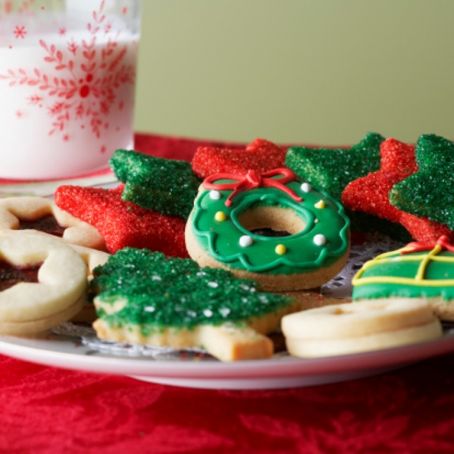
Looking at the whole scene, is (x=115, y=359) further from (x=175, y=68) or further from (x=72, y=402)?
(x=175, y=68)

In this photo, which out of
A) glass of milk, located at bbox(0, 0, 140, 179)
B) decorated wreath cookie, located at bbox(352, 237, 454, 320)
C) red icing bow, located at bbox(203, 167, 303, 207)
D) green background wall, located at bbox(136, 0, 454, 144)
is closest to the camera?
decorated wreath cookie, located at bbox(352, 237, 454, 320)

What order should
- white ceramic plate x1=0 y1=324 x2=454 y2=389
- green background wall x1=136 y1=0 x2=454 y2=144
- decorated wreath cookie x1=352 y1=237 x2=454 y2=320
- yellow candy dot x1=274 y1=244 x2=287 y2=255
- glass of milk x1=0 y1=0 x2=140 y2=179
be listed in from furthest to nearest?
green background wall x1=136 y1=0 x2=454 y2=144 → glass of milk x1=0 y1=0 x2=140 y2=179 → yellow candy dot x1=274 y1=244 x2=287 y2=255 → decorated wreath cookie x1=352 y1=237 x2=454 y2=320 → white ceramic plate x1=0 y1=324 x2=454 y2=389

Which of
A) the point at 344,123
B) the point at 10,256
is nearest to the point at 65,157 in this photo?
the point at 10,256

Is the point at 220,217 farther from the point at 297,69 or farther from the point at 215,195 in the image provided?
the point at 297,69

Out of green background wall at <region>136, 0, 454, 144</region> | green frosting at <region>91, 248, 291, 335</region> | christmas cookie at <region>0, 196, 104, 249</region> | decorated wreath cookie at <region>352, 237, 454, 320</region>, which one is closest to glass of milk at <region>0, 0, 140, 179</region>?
christmas cookie at <region>0, 196, 104, 249</region>

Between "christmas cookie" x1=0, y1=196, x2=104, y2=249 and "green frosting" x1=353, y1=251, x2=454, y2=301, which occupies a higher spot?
"green frosting" x1=353, y1=251, x2=454, y2=301

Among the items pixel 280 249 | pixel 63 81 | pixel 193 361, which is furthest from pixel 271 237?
pixel 63 81

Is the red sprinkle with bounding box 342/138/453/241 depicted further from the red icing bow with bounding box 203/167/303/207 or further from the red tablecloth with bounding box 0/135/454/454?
the red tablecloth with bounding box 0/135/454/454

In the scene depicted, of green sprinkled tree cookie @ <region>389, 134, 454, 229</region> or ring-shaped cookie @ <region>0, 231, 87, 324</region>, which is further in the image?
green sprinkled tree cookie @ <region>389, 134, 454, 229</region>
